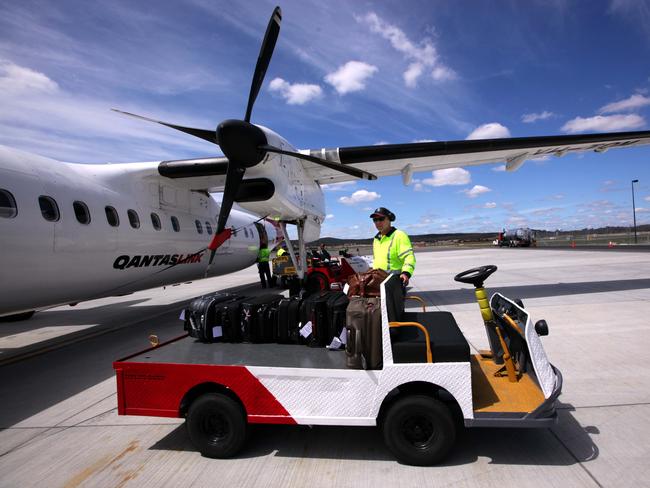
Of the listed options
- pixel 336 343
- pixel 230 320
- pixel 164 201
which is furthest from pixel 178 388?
pixel 164 201

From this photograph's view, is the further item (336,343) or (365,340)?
(336,343)

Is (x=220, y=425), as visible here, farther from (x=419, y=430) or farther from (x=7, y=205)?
(x=7, y=205)

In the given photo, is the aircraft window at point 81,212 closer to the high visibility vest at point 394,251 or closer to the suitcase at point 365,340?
the high visibility vest at point 394,251

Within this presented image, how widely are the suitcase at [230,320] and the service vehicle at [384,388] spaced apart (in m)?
0.44

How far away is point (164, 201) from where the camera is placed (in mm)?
9367

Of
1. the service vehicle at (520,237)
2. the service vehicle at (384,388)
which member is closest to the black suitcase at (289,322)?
the service vehicle at (384,388)

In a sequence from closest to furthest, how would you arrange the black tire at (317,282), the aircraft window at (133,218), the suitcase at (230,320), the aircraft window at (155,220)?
the suitcase at (230,320) < the aircraft window at (133,218) < the aircraft window at (155,220) < the black tire at (317,282)

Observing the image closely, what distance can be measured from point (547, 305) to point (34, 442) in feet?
30.8

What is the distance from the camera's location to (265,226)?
16.7 m

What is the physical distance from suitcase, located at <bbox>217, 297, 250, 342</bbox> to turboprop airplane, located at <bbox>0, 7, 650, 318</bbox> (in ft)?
11.2

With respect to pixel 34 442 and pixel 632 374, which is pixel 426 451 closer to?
Answer: pixel 632 374

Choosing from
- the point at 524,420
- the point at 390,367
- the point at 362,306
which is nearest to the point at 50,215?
the point at 362,306

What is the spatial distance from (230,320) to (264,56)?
6.49m

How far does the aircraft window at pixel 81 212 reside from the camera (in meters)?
6.52
